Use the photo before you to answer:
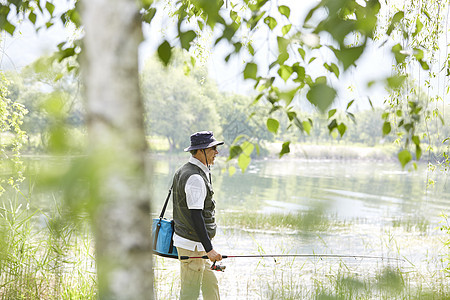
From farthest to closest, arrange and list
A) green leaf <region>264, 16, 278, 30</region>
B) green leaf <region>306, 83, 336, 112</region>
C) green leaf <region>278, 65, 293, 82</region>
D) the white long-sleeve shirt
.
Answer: the white long-sleeve shirt < green leaf <region>264, 16, 278, 30</region> < green leaf <region>278, 65, 293, 82</region> < green leaf <region>306, 83, 336, 112</region>

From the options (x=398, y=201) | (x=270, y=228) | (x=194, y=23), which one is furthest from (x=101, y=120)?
(x=398, y=201)

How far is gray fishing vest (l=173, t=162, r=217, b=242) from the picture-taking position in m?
3.64

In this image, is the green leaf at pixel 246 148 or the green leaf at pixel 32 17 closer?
the green leaf at pixel 246 148

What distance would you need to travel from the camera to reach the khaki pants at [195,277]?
3732mm

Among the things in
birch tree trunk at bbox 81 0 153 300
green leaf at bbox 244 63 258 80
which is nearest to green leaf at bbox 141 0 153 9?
green leaf at bbox 244 63 258 80

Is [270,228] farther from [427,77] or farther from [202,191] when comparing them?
[202,191]

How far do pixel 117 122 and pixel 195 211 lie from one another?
2.49 m

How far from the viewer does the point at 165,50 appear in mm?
1619

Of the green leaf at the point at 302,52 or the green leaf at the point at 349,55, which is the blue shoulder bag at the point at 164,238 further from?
the green leaf at the point at 349,55

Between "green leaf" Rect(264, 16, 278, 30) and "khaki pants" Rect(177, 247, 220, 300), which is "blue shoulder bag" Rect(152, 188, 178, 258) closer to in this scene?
"khaki pants" Rect(177, 247, 220, 300)

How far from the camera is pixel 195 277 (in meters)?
3.74

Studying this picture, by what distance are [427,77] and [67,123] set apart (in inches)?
174

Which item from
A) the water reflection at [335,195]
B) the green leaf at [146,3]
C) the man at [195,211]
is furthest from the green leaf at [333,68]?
the water reflection at [335,195]

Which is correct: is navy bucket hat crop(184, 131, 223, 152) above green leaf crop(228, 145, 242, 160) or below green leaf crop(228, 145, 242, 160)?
above
